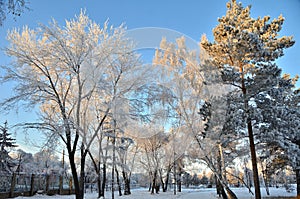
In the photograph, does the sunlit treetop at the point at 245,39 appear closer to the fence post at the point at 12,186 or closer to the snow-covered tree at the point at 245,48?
the snow-covered tree at the point at 245,48

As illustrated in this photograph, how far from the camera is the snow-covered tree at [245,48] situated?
809cm

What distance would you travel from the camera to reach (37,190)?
1427cm

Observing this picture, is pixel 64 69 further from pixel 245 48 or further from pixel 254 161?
pixel 254 161

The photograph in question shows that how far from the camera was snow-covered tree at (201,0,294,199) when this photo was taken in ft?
26.5

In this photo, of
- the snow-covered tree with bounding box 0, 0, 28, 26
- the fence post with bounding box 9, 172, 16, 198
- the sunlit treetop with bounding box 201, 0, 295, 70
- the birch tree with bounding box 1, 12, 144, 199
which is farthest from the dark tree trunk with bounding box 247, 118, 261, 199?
the fence post with bounding box 9, 172, 16, 198

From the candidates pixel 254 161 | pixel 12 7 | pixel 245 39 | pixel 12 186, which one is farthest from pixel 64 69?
pixel 12 186

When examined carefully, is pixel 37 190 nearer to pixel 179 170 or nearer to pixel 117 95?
pixel 117 95

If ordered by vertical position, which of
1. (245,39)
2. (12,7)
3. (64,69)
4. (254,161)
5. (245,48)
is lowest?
(254,161)

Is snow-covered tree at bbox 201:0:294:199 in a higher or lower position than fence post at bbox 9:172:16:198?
higher

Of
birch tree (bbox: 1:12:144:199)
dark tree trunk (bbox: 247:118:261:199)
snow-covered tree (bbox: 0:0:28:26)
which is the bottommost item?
dark tree trunk (bbox: 247:118:261:199)

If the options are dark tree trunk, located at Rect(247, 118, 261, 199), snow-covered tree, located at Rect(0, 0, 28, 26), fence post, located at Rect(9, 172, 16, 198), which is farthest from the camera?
fence post, located at Rect(9, 172, 16, 198)

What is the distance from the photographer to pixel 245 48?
26.9 feet

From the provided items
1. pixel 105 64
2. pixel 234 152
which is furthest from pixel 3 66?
pixel 234 152

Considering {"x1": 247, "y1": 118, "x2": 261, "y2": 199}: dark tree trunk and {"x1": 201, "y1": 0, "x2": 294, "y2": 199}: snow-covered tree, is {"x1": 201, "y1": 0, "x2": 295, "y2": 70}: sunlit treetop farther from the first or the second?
{"x1": 247, "y1": 118, "x2": 261, "y2": 199}: dark tree trunk
